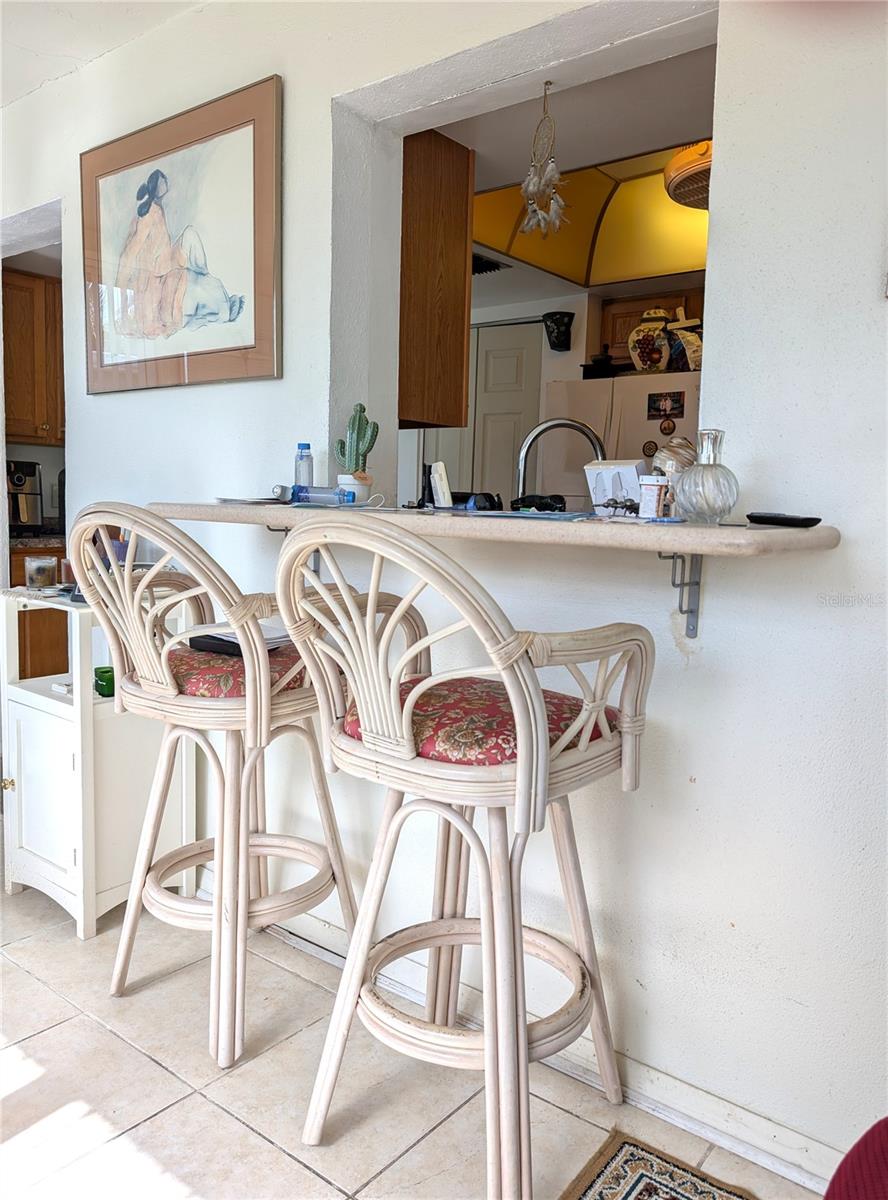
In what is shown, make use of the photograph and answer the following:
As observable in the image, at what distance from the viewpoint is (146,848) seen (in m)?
1.86

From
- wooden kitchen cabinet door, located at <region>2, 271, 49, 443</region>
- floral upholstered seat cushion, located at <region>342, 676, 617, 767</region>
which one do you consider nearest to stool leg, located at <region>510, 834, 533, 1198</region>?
floral upholstered seat cushion, located at <region>342, 676, 617, 767</region>

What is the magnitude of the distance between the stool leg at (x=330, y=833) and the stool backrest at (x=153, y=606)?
0.33 meters

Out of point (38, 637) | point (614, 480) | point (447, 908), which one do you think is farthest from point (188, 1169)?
point (38, 637)

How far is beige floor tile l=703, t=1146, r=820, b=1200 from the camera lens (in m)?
1.45

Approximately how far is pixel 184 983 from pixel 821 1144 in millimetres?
1320

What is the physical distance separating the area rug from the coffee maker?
169 inches

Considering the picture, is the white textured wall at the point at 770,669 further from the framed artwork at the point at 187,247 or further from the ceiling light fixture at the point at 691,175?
the ceiling light fixture at the point at 691,175

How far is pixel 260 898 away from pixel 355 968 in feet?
1.74

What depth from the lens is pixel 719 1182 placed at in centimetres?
146

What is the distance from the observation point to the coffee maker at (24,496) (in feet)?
15.9

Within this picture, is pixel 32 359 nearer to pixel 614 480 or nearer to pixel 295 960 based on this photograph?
pixel 295 960

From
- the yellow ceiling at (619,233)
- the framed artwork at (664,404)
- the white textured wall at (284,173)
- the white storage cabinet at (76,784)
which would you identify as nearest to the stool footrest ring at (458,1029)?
the white storage cabinet at (76,784)

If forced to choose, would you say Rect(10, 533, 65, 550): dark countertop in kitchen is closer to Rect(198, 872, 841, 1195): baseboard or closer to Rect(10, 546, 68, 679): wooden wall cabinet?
Rect(10, 546, 68, 679): wooden wall cabinet

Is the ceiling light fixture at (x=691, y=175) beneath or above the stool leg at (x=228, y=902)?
above
